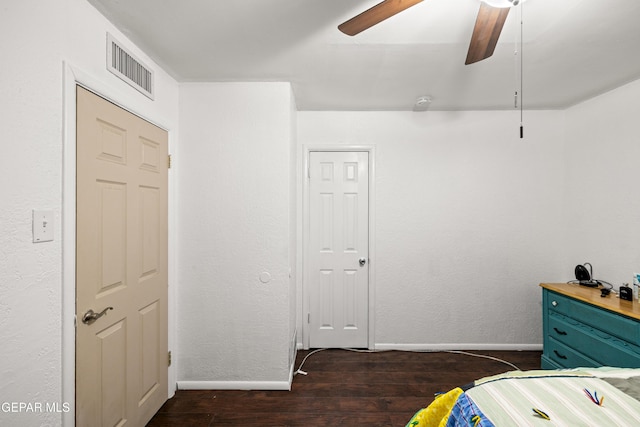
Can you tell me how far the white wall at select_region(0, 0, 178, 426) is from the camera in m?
1.03

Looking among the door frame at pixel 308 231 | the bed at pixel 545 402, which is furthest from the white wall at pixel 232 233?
the bed at pixel 545 402

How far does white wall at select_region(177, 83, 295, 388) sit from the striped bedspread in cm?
150

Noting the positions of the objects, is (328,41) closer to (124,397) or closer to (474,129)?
(474,129)

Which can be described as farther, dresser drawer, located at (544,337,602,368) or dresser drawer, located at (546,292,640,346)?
dresser drawer, located at (544,337,602,368)

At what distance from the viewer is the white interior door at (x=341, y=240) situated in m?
2.91

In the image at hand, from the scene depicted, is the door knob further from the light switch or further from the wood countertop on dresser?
the wood countertop on dresser

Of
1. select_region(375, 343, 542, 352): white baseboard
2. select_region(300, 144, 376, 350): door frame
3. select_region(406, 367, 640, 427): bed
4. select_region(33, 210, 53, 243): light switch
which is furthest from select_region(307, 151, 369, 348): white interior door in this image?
select_region(33, 210, 53, 243): light switch

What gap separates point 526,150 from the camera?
112 inches

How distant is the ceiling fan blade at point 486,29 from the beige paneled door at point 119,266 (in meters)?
1.80

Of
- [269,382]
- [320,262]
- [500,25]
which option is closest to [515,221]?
[320,262]

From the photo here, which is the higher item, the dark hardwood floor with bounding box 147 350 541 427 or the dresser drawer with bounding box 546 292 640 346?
the dresser drawer with bounding box 546 292 640 346

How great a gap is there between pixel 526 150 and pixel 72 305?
366 cm

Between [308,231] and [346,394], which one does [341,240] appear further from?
[346,394]

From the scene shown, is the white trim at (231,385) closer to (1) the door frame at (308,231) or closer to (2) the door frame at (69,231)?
(1) the door frame at (308,231)
